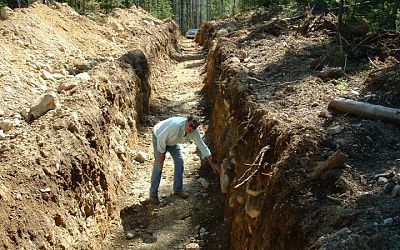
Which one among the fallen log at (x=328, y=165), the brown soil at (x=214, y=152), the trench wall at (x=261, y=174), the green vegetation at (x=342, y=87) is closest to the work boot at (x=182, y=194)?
the brown soil at (x=214, y=152)

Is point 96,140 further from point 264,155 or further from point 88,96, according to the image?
point 264,155

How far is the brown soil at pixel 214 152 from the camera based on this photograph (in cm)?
400

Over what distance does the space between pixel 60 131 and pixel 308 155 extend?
339cm

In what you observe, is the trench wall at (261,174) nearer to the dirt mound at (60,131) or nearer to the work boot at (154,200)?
the work boot at (154,200)

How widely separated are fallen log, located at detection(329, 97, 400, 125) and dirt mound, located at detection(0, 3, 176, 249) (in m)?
3.50

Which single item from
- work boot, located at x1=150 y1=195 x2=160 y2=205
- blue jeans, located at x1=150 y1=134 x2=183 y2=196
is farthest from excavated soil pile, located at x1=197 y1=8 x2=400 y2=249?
work boot, located at x1=150 y1=195 x2=160 y2=205

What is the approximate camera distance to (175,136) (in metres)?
7.01

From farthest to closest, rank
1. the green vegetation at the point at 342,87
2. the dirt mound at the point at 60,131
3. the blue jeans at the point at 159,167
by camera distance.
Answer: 1. the blue jeans at the point at 159,167
2. the green vegetation at the point at 342,87
3. the dirt mound at the point at 60,131

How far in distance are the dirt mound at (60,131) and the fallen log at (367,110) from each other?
350 cm

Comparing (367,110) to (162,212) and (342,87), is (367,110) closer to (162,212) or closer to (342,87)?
(342,87)

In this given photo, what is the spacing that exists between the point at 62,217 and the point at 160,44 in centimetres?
1284

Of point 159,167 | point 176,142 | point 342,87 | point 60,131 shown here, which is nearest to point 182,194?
point 159,167

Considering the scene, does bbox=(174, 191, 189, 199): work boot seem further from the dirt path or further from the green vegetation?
the green vegetation

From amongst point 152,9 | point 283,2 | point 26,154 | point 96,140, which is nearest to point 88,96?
point 96,140
